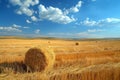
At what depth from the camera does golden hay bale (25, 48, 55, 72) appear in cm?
1173

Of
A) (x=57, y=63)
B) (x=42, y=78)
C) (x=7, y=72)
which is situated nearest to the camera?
(x=42, y=78)

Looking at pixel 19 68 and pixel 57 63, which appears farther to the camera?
pixel 57 63

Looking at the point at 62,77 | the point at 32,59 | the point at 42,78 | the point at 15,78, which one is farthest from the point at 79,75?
the point at 32,59

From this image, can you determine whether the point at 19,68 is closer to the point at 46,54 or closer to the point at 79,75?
the point at 46,54

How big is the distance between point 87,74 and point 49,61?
3284mm

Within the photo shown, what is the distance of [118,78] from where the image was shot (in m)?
9.21

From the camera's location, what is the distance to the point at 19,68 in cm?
1195

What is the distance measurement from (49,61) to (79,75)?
3.12m

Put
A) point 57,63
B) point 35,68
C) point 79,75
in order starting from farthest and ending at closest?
point 57,63 → point 35,68 → point 79,75

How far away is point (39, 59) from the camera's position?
11.9m

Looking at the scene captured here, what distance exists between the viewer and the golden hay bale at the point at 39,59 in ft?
38.5

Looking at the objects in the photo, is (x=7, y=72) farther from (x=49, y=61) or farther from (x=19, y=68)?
(x=49, y=61)

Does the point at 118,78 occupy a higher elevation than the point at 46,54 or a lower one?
lower

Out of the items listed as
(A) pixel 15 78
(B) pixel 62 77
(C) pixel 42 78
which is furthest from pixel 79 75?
(A) pixel 15 78
